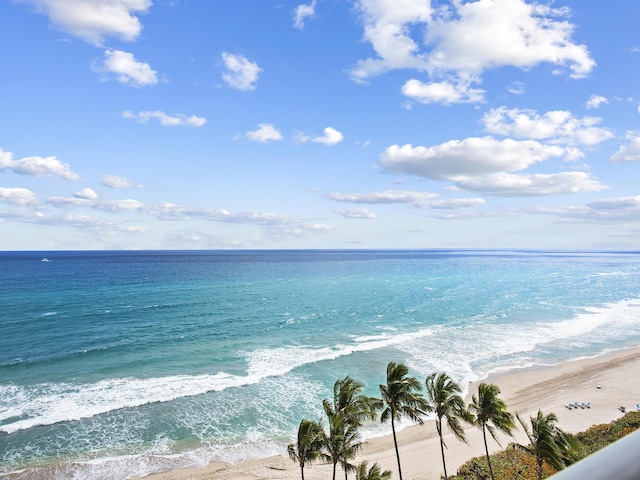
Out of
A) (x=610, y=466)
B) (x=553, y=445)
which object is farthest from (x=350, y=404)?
(x=610, y=466)

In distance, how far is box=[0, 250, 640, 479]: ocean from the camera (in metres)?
32.8

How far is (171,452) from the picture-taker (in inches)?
1248

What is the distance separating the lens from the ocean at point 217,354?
3284 centimetres

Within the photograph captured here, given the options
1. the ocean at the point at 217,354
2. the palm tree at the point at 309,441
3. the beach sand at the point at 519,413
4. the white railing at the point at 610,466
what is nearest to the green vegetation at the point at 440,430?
the palm tree at the point at 309,441

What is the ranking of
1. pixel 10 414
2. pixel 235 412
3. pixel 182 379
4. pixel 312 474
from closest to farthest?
pixel 312 474 < pixel 10 414 < pixel 235 412 < pixel 182 379

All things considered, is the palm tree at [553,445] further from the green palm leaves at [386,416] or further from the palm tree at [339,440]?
the palm tree at [339,440]

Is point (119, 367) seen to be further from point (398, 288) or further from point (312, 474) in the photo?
point (398, 288)

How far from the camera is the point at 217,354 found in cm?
5175

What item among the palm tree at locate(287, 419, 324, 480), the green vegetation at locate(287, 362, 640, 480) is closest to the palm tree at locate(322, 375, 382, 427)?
the green vegetation at locate(287, 362, 640, 480)

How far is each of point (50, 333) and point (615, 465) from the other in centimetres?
6811

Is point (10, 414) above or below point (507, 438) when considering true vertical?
above

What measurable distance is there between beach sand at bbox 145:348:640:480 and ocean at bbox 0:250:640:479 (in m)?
1.62

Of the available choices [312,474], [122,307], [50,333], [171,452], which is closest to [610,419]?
[312,474]

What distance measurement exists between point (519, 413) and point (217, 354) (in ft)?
110
